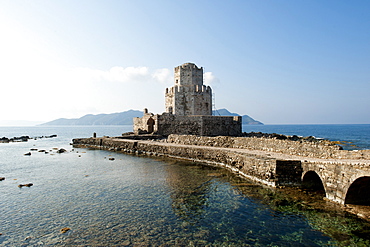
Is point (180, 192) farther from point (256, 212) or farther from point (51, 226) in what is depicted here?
point (51, 226)

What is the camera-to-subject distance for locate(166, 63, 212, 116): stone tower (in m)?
34.7

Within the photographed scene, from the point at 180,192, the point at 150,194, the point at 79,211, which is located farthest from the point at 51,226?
the point at 180,192

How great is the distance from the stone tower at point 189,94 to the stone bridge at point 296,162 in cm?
1050

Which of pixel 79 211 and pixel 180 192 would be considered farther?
pixel 180 192

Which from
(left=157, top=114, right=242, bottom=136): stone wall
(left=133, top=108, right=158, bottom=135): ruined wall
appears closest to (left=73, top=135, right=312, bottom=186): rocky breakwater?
(left=133, top=108, right=158, bottom=135): ruined wall

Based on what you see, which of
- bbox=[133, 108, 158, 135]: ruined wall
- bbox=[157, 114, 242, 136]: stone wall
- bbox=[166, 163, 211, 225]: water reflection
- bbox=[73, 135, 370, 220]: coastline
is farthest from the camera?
bbox=[133, 108, 158, 135]: ruined wall

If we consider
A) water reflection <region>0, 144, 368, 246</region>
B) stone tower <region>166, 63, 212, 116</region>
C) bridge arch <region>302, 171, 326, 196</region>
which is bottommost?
water reflection <region>0, 144, 368, 246</region>

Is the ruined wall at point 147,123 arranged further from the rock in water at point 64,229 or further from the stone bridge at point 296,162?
the rock in water at point 64,229

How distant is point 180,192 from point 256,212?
3958mm

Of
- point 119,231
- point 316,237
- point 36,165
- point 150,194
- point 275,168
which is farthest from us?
point 36,165

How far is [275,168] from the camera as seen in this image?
12594 mm

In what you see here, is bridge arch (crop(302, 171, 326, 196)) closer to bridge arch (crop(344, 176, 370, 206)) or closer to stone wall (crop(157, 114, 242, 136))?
bridge arch (crop(344, 176, 370, 206))

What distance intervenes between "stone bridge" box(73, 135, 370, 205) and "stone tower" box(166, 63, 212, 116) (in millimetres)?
10504

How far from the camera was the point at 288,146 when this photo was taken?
51.9ft
